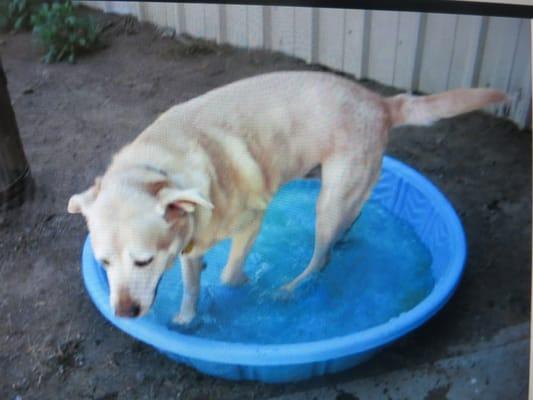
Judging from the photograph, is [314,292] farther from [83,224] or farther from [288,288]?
[83,224]

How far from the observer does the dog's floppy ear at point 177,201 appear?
859 mm

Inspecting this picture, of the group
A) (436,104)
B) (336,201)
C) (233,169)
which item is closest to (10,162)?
(233,169)

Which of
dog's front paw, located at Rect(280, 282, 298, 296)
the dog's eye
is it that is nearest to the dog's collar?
the dog's eye

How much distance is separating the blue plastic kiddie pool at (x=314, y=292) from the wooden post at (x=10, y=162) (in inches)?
5.7

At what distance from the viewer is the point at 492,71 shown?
108cm

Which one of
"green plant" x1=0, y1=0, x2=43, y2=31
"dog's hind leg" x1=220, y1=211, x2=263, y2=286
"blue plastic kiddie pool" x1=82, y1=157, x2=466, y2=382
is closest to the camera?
"green plant" x1=0, y1=0, x2=43, y2=31

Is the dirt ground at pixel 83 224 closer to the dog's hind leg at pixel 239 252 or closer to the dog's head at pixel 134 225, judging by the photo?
the dog's head at pixel 134 225

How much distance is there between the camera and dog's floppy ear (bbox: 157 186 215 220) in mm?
859

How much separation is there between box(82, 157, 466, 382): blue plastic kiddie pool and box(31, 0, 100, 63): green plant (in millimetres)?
305

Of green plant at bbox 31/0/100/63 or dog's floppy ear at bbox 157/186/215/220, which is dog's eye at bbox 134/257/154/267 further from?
green plant at bbox 31/0/100/63

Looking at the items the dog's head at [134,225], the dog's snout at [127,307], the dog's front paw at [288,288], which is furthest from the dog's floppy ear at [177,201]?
the dog's front paw at [288,288]

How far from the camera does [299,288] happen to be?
1.21 meters

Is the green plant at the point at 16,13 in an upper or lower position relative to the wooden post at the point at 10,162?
upper

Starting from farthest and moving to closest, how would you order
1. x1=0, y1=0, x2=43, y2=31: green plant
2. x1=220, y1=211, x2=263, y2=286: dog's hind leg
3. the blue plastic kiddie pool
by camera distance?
x1=220, y1=211, x2=263, y2=286: dog's hind leg → the blue plastic kiddie pool → x1=0, y1=0, x2=43, y2=31: green plant
